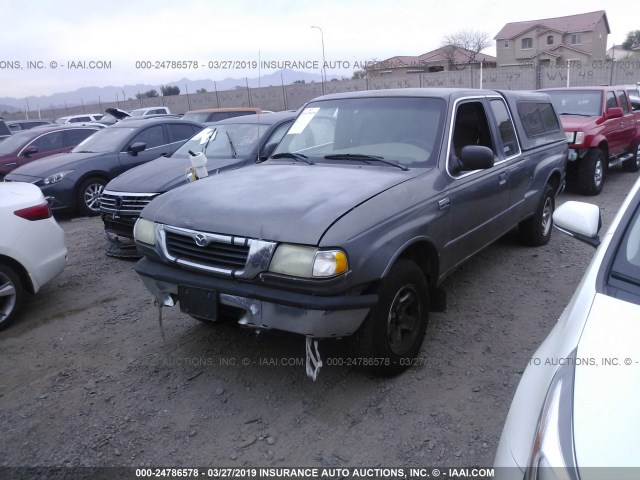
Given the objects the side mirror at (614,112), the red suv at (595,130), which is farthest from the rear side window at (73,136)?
the side mirror at (614,112)

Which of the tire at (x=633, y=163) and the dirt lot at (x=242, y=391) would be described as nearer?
the dirt lot at (x=242, y=391)

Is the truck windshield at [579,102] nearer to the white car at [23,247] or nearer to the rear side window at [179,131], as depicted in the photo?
the rear side window at [179,131]

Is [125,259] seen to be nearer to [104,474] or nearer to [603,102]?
[104,474]

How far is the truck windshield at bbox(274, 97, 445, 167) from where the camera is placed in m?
3.95

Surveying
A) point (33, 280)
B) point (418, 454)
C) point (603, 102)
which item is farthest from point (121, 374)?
point (603, 102)

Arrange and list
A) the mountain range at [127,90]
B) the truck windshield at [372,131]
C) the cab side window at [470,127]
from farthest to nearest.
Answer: the mountain range at [127,90], the cab side window at [470,127], the truck windshield at [372,131]

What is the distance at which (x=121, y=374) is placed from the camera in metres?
3.69

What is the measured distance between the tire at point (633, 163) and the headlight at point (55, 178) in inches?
430

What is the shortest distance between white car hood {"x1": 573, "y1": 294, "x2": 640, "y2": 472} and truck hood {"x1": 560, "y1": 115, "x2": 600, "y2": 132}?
302 inches

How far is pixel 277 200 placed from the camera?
3229mm

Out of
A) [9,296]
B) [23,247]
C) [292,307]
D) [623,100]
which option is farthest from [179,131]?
[623,100]

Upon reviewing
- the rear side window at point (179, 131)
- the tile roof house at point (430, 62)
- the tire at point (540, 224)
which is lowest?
the tire at point (540, 224)

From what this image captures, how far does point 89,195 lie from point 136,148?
1.13 meters

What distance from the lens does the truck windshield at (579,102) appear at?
924 cm
